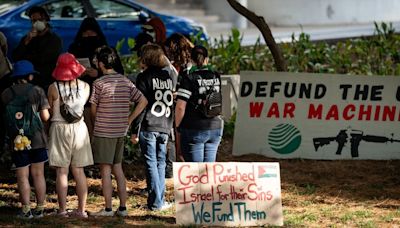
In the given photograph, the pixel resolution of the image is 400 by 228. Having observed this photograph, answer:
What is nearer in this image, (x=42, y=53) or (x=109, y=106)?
(x=109, y=106)

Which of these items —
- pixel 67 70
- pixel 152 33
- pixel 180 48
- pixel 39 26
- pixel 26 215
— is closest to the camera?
pixel 67 70

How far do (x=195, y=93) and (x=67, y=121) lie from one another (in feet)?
3.85

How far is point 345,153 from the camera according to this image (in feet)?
40.3

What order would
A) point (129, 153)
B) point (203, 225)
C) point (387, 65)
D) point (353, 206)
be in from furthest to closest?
point (387, 65) < point (129, 153) < point (353, 206) < point (203, 225)

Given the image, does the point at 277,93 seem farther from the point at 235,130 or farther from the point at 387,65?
the point at 387,65

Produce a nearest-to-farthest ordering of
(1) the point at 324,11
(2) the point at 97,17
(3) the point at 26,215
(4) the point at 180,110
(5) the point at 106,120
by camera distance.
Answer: (5) the point at 106,120, (3) the point at 26,215, (4) the point at 180,110, (2) the point at 97,17, (1) the point at 324,11

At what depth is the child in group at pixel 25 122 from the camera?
30.3ft

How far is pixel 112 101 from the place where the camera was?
927cm

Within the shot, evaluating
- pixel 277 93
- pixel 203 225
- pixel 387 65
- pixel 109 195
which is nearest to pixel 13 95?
pixel 109 195

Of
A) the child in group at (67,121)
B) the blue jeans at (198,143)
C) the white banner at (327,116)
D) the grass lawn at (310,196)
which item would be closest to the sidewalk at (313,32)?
the white banner at (327,116)

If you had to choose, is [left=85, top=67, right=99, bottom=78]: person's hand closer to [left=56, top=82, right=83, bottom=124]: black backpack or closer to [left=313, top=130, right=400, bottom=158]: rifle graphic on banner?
[left=56, top=82, right=83, bottom=124]: black backpack

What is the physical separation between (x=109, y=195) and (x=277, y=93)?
11.2 ft

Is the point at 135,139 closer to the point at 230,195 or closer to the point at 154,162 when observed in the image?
the point at 154,162

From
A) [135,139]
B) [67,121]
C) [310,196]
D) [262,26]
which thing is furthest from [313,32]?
[67,121]
